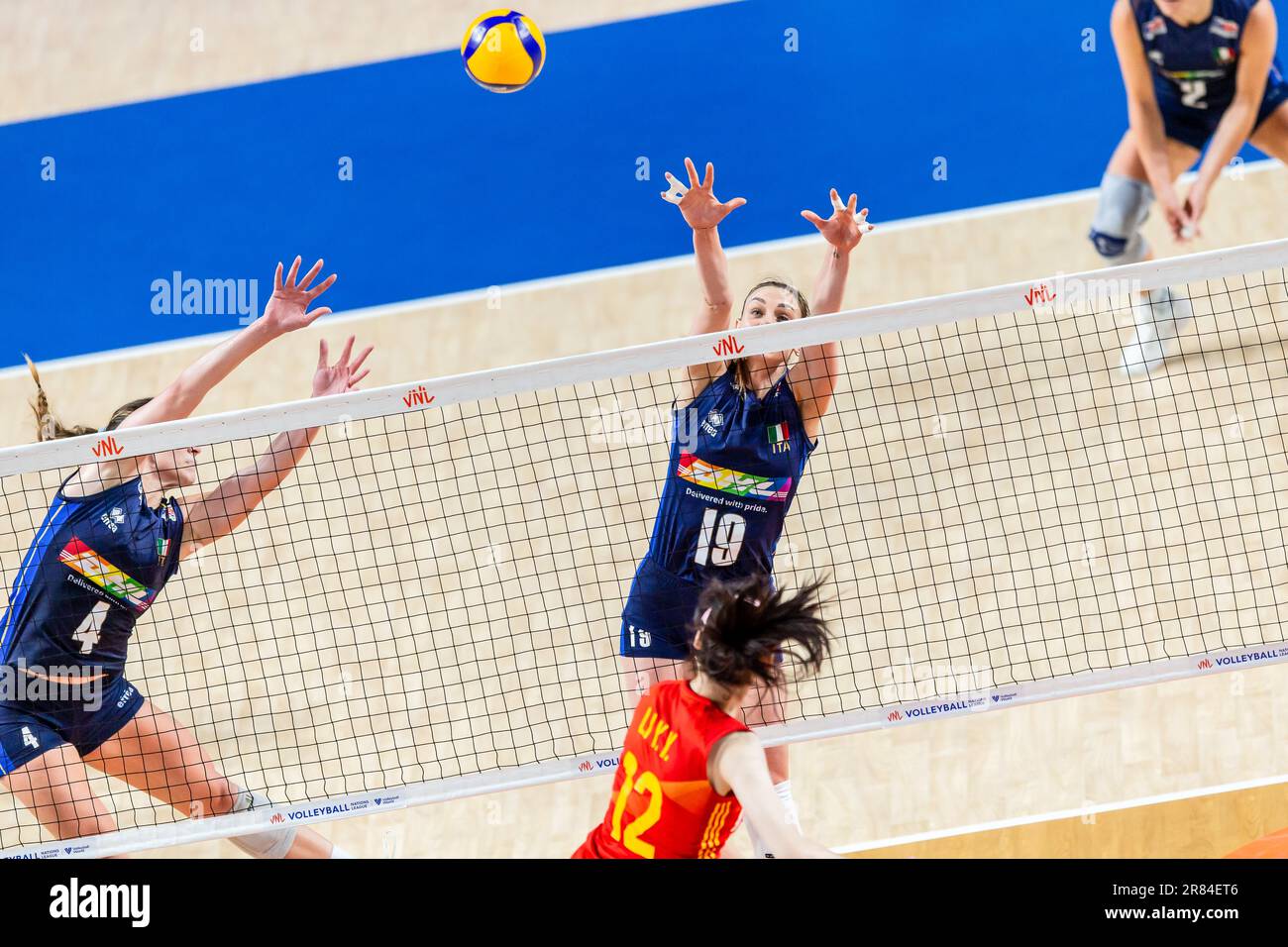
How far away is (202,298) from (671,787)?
746 centimetres

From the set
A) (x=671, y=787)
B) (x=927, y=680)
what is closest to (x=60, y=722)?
(x=671, y=787)

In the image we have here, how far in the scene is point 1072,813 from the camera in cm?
585

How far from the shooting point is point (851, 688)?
640 cm

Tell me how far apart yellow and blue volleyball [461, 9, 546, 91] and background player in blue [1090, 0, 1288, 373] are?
369cm

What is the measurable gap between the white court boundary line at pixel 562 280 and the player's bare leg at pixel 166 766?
4.75m

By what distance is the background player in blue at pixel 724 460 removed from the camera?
5113 mm

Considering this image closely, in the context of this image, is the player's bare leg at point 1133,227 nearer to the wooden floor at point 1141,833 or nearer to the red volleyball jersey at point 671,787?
the wooden floor at point 1141,833

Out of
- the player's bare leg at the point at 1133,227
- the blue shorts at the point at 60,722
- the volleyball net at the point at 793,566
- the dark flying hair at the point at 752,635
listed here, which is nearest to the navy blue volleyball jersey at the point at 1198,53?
the player's bare leg at the point at 1133,227

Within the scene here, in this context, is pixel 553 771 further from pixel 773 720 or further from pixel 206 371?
pixel 206 371

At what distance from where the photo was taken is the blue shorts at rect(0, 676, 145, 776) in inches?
200

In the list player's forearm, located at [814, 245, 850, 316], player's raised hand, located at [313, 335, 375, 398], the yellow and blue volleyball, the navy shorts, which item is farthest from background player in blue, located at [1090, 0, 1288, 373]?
player's raised hand, located at [313, 335, 375, 398]

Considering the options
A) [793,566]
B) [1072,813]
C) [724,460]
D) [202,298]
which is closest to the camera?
[724,460]
